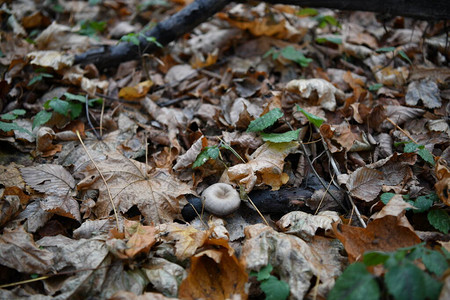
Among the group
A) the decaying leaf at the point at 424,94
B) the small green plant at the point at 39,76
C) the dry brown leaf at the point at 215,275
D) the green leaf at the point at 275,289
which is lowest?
the dry brown leaf at the point at 215,275

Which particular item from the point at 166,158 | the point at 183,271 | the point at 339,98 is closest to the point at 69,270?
the point at 183,271

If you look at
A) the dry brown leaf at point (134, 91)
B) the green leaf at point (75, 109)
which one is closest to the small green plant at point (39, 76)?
the green leaf at point (75, 109)

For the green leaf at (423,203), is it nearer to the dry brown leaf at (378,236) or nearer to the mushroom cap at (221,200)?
the dry brown leaf at (378,236)

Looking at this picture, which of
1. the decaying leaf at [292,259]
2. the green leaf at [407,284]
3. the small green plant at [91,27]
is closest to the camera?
the green leaf at [407,284]

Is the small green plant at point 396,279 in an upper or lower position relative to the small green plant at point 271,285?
upper

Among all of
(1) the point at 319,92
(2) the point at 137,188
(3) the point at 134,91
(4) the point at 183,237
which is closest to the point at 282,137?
(1) the point at 319,92

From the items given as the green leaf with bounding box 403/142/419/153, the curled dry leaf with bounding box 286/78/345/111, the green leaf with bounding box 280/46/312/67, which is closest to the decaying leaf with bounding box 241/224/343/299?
the green leaf with bounding box 403/142/419/153

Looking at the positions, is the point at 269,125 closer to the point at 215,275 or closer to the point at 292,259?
the point at 292,259
